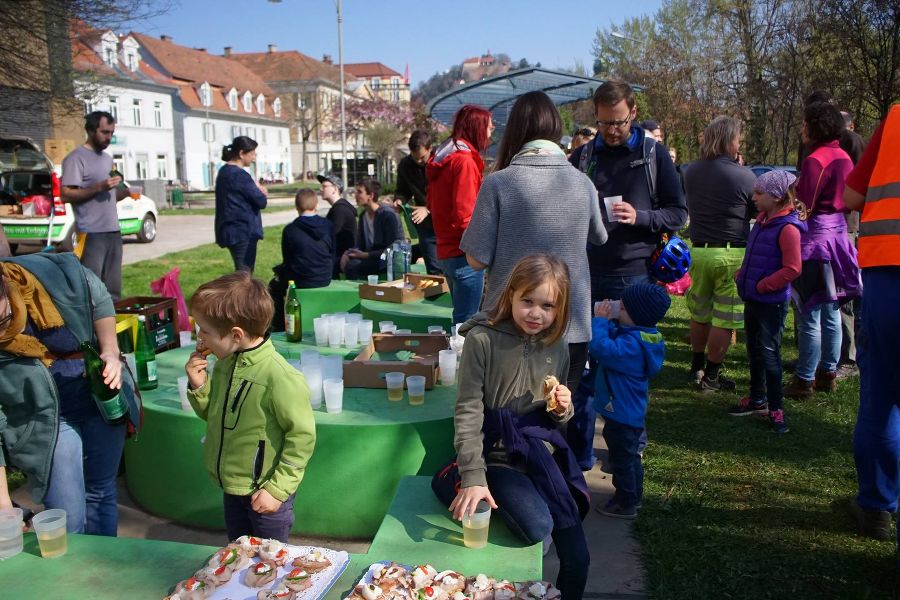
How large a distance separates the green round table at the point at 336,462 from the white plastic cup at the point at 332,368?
232mm

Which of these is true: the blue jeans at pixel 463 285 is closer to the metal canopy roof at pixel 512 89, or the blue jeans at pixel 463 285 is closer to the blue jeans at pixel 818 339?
the blue jeans at pixel 818 339

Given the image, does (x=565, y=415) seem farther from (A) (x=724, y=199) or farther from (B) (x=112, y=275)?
(B) (x=112, y=275)

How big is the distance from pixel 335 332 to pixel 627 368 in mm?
2174

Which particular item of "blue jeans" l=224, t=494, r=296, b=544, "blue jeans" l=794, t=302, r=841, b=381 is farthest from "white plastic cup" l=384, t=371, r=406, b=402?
"blue jeans" l=794, t=302, r=841, b=381

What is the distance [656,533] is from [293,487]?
1.85 m

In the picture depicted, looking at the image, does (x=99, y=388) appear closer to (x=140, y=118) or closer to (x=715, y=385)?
(x=715, y=385)

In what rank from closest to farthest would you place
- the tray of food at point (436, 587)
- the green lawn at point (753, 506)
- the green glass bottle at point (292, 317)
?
1. the tray of food at point (436, 587)
2. the green lawn at point (753, 506)
3. the green glass bottle at point (292, 317)

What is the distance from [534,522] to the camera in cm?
233

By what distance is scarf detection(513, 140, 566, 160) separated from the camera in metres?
3.12

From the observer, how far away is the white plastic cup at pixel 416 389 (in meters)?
3.60

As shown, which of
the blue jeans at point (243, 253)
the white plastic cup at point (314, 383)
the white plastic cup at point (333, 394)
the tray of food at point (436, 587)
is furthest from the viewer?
the blue jeans at point (243, 253)

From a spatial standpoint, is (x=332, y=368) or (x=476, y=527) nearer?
(x=476, y=527)

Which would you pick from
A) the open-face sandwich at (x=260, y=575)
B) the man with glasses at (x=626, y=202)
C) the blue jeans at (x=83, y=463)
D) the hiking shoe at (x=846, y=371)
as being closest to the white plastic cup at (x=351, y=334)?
the man with glasses at (x=626, y=202)

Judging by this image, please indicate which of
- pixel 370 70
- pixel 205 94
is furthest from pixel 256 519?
pixel 370 70
